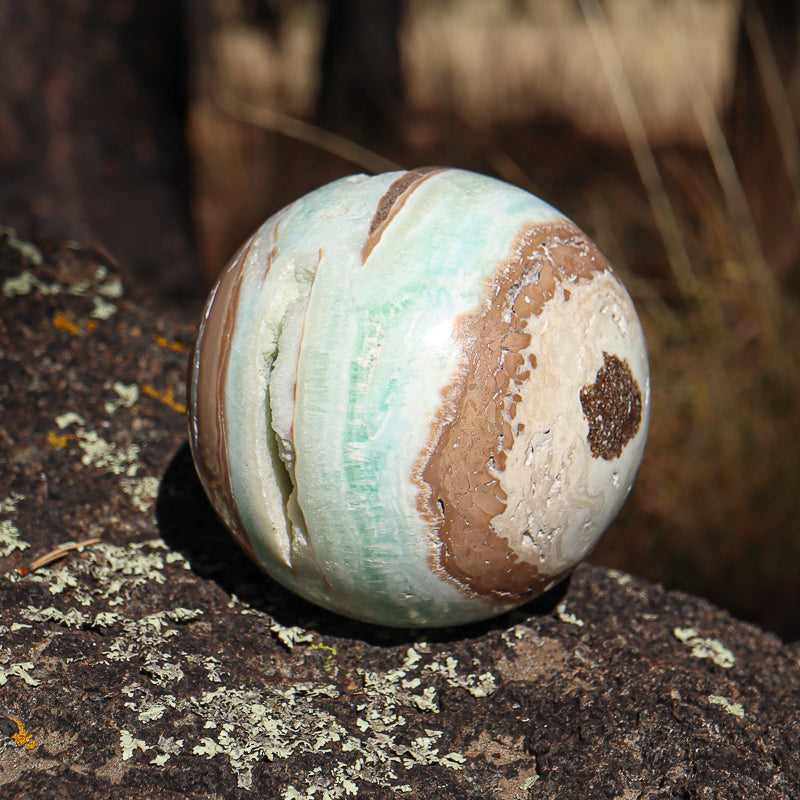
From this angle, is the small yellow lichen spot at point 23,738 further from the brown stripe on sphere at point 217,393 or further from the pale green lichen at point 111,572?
the brown stripe on sphere at point 217,393

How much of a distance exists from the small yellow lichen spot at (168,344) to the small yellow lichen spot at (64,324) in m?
0.24

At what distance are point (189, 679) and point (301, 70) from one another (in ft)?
12.0

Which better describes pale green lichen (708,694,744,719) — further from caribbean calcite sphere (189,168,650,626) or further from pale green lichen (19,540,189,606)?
pale green lichen (19,540,189,606)

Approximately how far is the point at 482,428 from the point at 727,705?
2.96ft

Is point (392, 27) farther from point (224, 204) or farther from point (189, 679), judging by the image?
point (189, 679)

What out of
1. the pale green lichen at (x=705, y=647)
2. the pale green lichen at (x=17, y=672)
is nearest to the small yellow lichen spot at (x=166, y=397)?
the pale green lichen at (x=17, y=672)

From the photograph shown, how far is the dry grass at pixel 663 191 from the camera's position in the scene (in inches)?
122

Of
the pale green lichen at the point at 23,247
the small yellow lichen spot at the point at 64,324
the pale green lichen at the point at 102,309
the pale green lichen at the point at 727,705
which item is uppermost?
the pale green lichen at the point at 23,247

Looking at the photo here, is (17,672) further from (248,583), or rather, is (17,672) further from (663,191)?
(663,191)

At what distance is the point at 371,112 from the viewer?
15.4ft

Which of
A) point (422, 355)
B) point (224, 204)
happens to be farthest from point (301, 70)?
point (422, 355)

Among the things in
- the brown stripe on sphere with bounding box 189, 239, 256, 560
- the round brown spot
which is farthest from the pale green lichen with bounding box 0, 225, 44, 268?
the round brown spot

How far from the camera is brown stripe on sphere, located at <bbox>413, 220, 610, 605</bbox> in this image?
1646 mm

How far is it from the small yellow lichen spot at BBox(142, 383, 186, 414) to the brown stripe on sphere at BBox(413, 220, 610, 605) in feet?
4.03
